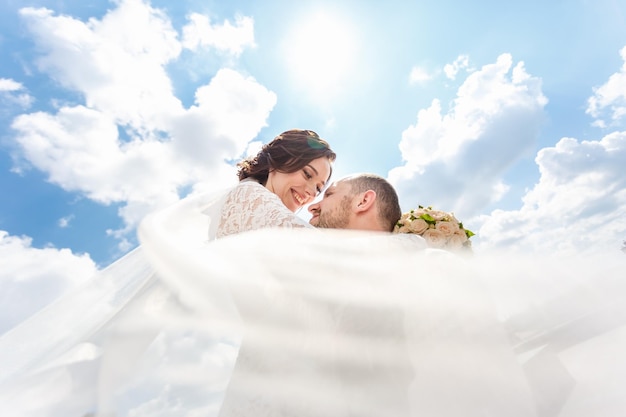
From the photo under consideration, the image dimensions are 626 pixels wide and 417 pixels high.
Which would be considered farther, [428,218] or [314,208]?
[314,208]

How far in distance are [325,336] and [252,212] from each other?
1.03 meters

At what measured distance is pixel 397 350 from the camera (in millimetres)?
1849

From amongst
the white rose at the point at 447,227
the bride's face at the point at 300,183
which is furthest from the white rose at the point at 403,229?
the bride's face at the point at 300,183

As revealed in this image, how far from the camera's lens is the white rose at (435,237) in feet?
9.02

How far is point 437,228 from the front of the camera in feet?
9.41

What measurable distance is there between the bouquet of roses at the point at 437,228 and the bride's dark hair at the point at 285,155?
1685 mm

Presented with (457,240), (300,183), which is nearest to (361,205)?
(457,240)

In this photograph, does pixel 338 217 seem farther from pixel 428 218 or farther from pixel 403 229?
pixel 428 218

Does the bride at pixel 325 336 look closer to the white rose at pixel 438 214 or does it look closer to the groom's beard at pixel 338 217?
the white rose at pixel 438 214

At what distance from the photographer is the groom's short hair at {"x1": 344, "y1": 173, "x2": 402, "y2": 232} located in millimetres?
2980

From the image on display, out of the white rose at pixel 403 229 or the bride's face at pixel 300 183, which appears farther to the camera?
the bride's face at pixel 300 183

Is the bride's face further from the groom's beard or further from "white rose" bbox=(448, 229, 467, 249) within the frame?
"white rose" bbox=(448, 229, 467, 249)

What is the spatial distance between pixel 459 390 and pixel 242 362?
1222 mm

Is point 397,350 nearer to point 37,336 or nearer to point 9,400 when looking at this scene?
point 9,400
